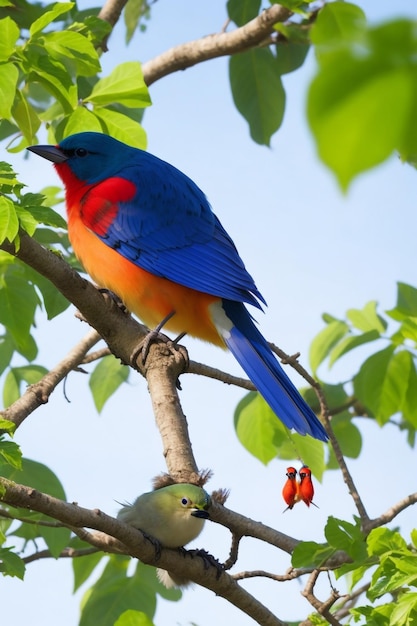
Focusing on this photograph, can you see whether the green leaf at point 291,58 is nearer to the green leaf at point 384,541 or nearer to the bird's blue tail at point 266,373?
the bird's blue tail at point 266,373

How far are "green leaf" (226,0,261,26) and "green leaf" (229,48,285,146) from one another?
0.18 meters

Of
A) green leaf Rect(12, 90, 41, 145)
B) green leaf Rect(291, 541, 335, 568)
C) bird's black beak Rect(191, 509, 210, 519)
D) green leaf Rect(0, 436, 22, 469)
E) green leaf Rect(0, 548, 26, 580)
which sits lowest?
green leaf Rect(0, 548, 26, 580)

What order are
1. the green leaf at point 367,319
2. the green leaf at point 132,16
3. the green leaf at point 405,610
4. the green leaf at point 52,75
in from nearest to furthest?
the green leaf at point 405,610
the green leaf at point 52,75
the green leaf at point 367,319
the green leaf at point 132,16

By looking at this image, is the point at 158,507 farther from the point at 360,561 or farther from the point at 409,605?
the point at 409,605

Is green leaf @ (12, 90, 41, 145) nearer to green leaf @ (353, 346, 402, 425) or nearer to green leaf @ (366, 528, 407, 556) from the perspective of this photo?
green leaf @ (353, 346, 402, 425)

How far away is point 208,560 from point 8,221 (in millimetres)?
1154

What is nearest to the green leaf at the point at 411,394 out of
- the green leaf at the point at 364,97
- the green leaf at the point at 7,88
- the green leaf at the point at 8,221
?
the green leaf at the point at 7,88

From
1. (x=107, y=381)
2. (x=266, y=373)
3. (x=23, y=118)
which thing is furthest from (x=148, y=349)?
(x=107, y=381)

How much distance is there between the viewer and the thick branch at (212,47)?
462 centimetres

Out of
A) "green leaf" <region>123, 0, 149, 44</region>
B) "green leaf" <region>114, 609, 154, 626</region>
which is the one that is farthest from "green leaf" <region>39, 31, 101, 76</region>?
"green leaf" <region>123, 0, 149, 44</region>

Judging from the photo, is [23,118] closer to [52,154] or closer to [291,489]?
[52,154]

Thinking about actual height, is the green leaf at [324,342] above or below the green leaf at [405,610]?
above

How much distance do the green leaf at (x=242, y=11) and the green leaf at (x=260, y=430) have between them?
2.27 m

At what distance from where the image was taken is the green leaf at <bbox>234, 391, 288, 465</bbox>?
14.8 ft
